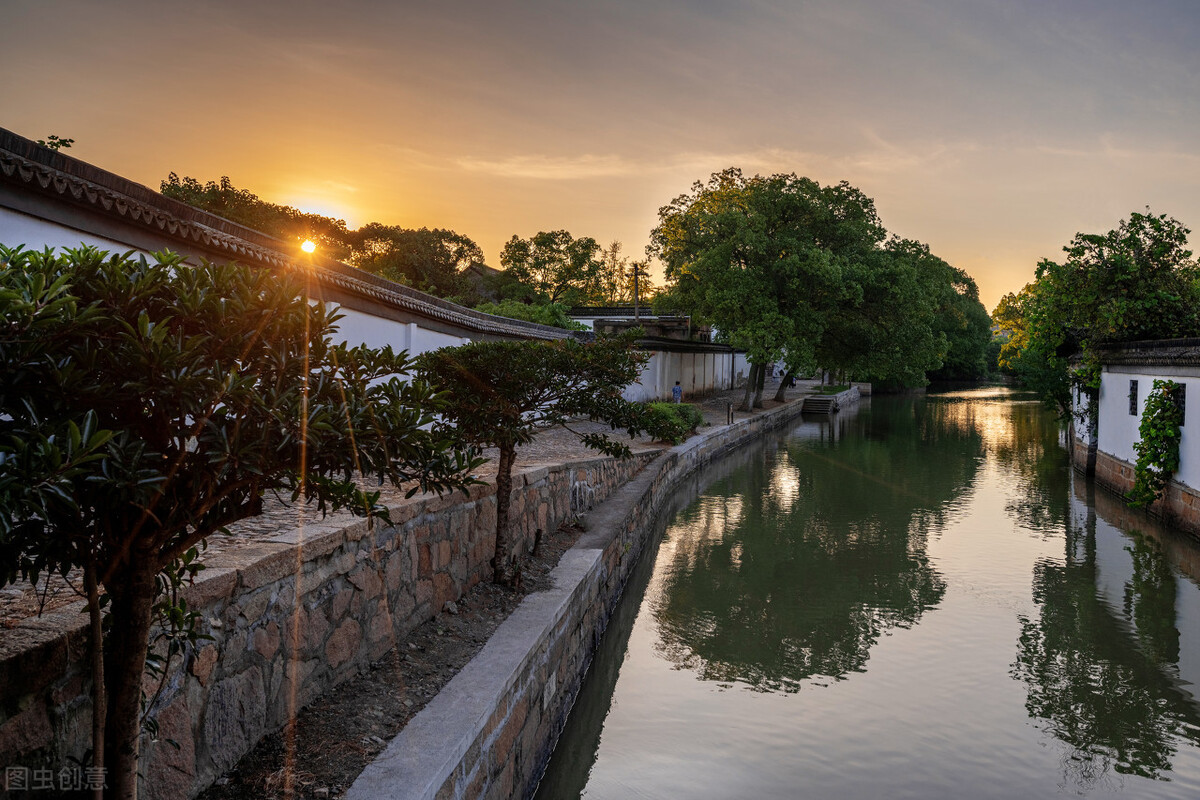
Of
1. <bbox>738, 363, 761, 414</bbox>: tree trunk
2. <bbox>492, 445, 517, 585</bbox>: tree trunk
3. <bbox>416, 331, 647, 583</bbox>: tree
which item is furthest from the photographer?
<bbox>738, 363, 761, 414</bbox>: tree trunk

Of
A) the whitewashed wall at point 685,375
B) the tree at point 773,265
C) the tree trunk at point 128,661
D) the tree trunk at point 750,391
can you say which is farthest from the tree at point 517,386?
the tree trunk at point 750,391

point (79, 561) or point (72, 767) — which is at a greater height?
point (79, 561)

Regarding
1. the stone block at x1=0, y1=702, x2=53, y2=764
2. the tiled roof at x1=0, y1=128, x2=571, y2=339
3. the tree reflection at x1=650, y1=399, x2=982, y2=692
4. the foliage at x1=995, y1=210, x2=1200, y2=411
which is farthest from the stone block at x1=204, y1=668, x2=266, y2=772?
the foliage at x1=995, y1=210, x2=1200, y2=411

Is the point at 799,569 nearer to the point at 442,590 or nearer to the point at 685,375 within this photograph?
the point at 442,590

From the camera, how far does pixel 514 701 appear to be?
17.3 feet

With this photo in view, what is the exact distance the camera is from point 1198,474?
42.2 ft

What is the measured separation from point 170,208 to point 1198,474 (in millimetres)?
15129

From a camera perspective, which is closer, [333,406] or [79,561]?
[79,561]

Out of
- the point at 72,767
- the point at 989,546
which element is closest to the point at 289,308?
the point at 72,767

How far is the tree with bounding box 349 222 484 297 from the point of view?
42.1 metres

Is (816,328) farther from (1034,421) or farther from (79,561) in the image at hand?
(79,561)

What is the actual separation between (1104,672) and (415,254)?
126 ft

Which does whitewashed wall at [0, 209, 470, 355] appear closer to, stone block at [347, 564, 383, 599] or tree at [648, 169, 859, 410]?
stone block at [347, 564, 383, 599]

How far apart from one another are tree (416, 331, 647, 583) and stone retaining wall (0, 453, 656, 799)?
2.97 feet
